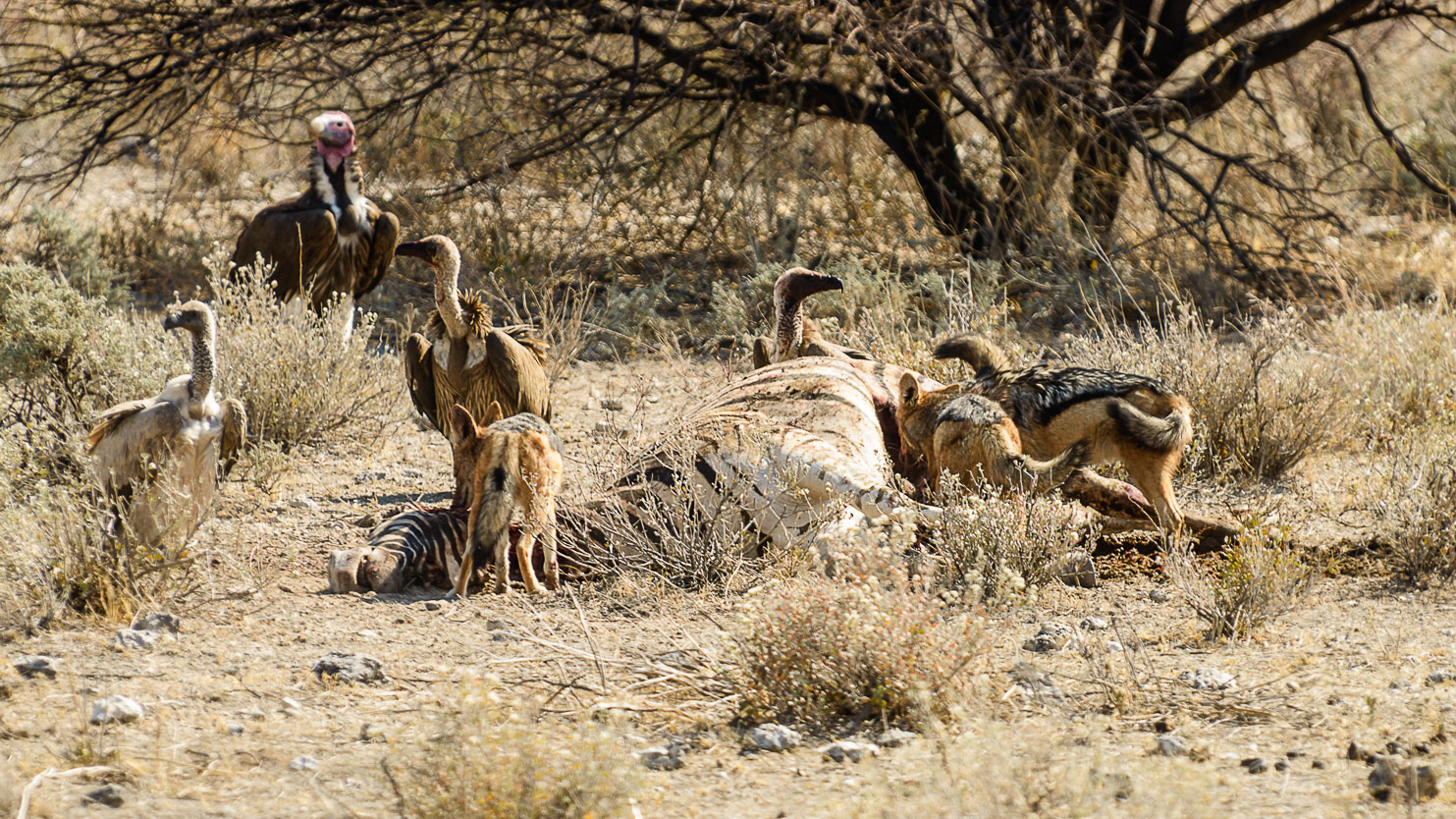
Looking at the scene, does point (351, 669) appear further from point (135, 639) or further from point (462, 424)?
point (462, 424)

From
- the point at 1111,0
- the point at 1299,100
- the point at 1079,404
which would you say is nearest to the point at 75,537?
the point at 1079,404

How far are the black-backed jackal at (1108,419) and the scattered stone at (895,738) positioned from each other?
1.65 metres

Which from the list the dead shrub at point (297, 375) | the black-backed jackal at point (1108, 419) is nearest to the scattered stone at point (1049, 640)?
the black-backed jackal at point (1108, 419)

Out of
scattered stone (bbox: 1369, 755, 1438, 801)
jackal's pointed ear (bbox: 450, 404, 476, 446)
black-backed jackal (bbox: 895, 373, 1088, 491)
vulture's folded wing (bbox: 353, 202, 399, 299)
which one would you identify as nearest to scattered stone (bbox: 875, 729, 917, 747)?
scattered stone (bbox: 1369, 755, 1438, 801)

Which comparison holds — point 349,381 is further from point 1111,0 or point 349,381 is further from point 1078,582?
point 1111,0

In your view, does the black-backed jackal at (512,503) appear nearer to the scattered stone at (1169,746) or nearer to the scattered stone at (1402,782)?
the scattered stone at (1169,746)

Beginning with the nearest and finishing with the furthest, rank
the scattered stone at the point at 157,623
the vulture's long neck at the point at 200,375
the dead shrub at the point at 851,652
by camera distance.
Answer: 1. the dead shrub at the point at 851,652
2. the scattered stone at the point at 157,623
3. the vulture's long neck at the point at 200,375

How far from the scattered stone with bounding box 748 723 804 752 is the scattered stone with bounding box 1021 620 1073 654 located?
3.32ft

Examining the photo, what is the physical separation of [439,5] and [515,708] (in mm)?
6973

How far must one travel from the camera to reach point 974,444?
5.20 meters

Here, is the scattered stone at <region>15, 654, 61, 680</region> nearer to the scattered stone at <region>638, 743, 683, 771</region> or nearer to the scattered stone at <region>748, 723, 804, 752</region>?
the scattered stone at <region>638, 743, 683, 771</region>

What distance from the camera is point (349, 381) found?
7.61m

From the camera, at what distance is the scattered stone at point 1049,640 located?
455cm

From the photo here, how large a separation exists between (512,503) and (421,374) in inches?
73.8
